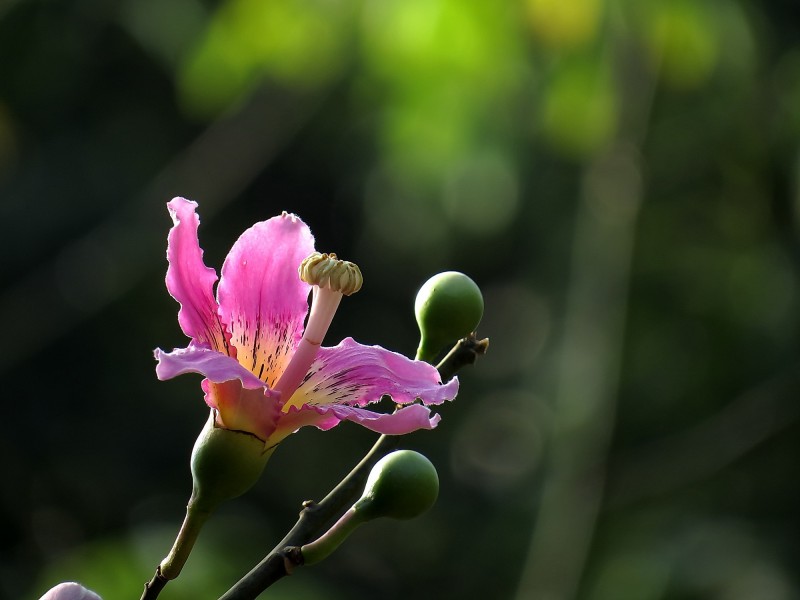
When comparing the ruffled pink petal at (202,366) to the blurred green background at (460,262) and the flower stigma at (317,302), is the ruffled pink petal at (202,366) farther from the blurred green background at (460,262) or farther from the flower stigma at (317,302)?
the blurred green background at (460,262)

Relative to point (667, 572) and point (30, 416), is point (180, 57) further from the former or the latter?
point (667, 572)

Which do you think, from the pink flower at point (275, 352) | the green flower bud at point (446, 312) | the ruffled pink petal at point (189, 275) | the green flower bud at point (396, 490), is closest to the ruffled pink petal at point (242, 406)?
the pink flower at point (275, 352)

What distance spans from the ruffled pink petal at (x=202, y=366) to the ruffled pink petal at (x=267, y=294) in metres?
0.26

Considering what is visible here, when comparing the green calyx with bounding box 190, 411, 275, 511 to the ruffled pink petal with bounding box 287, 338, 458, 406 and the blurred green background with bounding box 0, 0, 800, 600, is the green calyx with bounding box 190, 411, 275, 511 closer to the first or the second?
the ruffled pink petal with bounding box 287, 338, 458, 406

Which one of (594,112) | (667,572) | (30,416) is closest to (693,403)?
(667,572)

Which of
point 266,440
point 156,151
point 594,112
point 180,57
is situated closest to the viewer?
point 266,440

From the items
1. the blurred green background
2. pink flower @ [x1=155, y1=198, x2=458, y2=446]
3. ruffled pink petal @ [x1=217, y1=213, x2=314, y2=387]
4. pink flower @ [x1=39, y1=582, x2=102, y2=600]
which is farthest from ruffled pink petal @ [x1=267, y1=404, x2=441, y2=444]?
the blurred green background

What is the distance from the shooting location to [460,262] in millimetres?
11398

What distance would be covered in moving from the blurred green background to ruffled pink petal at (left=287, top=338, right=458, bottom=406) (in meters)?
2.26

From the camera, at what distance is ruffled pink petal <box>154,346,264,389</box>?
1.56 metres

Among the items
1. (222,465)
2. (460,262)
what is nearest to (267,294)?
(222,465)

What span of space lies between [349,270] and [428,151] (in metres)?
3.05

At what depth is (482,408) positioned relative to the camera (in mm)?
11211

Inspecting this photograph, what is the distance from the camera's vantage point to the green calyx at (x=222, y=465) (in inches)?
67.3
